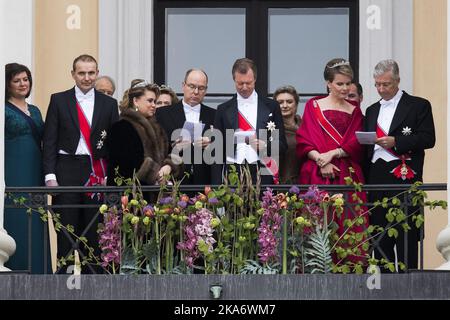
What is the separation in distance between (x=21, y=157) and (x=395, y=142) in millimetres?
3056

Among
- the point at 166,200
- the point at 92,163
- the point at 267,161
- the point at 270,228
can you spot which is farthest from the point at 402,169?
the point at 92,163

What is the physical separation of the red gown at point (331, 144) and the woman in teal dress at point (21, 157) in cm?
216

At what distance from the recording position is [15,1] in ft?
79.5

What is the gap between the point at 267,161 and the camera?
2109 cm

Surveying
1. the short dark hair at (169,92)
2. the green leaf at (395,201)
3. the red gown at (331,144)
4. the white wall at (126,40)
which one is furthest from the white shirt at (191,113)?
the white wall at (126,40)

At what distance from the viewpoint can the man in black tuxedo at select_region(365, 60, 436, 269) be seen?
68.7ft

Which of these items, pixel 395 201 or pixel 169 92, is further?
pixel 169 92

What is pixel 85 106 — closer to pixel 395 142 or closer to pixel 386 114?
pixel 386 114

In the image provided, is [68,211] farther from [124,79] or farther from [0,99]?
[124,79]

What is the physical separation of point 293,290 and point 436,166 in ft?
12.1

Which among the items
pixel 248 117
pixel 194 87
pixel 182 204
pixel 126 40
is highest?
pixel 126 40

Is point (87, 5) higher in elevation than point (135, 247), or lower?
higher

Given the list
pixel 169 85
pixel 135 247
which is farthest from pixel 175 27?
pixel 135 247

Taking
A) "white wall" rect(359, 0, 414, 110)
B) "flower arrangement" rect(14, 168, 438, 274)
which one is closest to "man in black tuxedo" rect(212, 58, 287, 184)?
"flower arrangement" rect(14, 168, 438, 274)
